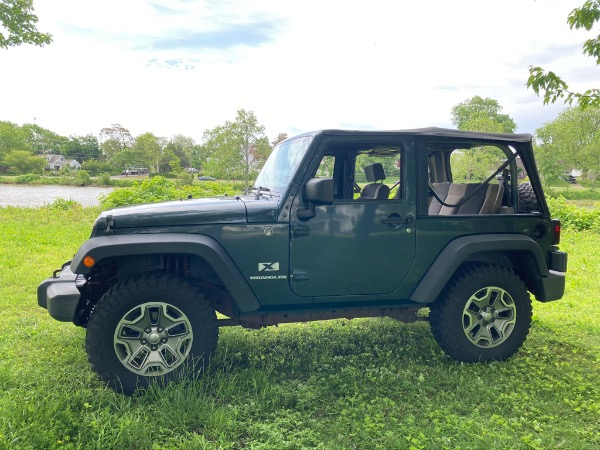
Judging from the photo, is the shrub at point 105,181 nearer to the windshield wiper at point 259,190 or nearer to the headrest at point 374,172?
the windshield wiper at point 259,190

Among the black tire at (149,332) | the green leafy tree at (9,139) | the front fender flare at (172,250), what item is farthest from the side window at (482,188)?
the green leafy tree at (9,139)

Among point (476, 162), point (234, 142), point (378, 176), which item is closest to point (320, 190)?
point (378, 176)

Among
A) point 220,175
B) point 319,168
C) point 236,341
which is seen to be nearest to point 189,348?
point 236,341

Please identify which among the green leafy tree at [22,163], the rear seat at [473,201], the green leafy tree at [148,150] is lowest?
the rear seat at [473,201]

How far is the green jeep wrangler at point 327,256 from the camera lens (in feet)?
10.6

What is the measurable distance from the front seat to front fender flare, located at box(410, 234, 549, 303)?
29.6 inches

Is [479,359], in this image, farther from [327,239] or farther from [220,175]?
[220,175]

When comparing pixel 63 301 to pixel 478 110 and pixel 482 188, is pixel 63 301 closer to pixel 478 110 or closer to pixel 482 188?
pixel 482 188

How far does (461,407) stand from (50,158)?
236 feet

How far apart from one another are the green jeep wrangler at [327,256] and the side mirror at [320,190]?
1cm

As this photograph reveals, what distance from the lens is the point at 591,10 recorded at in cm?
435

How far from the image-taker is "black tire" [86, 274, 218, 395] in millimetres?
3178

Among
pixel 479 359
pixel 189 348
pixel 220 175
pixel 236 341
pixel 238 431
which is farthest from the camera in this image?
pixel 220 175

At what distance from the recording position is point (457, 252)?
3.65 meters
